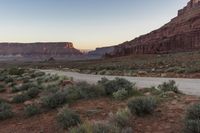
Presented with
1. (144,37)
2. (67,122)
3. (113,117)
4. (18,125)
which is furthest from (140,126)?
(144,37)

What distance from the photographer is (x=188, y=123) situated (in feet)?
17.5

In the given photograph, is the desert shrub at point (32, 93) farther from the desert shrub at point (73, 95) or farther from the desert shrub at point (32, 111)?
the desert shrub at point (32, 111)

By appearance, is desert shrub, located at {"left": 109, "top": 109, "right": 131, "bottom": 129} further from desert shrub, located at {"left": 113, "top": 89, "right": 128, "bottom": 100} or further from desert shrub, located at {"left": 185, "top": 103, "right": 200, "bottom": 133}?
desert shrub, located at {"left": 113, "top": 89, "right": 128, "bottom": 100}

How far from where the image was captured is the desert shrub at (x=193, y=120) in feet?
16.7

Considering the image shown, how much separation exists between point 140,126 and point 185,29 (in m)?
100

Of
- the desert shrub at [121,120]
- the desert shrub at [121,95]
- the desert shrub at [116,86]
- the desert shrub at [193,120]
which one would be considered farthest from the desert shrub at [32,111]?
the desert shrub at [193,120]

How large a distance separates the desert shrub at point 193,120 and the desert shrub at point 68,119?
2887mm

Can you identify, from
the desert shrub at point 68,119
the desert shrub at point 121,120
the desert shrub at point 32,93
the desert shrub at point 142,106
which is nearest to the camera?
the desert shrub at point 121,120

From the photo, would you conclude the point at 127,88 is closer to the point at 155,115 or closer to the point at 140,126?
the point at 155,115

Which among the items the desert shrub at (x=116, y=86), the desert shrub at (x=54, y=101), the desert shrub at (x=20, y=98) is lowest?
the desert shrub at (x=20, y=98)

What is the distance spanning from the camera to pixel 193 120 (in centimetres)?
537

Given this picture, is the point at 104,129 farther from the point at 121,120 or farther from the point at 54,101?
the point at 54,101

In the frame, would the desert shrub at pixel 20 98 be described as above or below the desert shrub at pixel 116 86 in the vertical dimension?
below

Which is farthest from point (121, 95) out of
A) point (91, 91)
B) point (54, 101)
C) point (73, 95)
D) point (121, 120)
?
point (121, 120)
